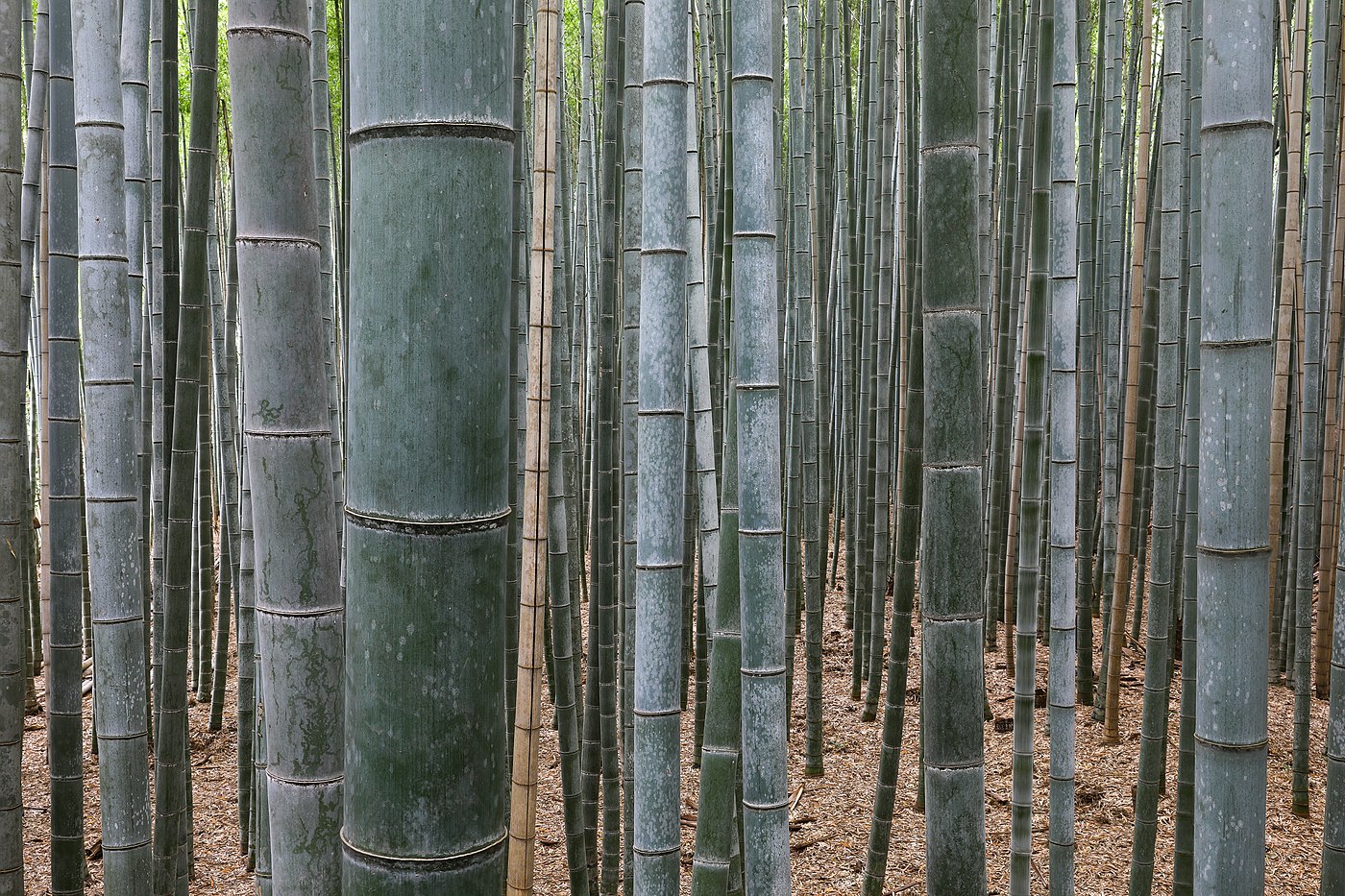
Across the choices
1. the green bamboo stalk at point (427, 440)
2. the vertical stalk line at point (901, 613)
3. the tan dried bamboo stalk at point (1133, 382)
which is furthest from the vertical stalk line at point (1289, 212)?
the green bamboo stalk at point (427, 440)

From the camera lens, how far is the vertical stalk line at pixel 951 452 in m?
0.91

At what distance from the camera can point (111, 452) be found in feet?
4.30

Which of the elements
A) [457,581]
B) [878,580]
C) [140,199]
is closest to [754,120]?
[457,581]

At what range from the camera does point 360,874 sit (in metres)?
0.60

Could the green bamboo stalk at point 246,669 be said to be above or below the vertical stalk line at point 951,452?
below

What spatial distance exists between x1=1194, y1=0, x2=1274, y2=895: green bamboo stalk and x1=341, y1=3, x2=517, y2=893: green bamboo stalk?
21.7 inches

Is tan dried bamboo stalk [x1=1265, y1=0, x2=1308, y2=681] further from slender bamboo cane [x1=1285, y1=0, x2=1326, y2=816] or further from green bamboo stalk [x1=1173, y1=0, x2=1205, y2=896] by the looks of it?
green bamboo stalk [x1=1173, y1=0, x2=1205, y2=896]

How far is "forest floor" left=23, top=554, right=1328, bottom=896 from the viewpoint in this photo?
273 cm

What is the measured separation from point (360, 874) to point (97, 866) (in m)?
2.90

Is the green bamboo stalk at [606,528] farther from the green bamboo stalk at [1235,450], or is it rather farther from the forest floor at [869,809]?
the green bamboo stalk at [1235,450]

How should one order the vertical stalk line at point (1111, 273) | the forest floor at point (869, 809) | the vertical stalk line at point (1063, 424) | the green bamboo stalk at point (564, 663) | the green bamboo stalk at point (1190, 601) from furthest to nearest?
the vertical stalk line at point (1111, 273) < the forest floor at point (869, 809) < the green bamboo stalk at point (564, 663) < the green bamboo stalk at point (1190, 601) < the vertical stalk line at point (1063, 424)

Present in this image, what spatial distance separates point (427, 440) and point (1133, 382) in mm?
2580

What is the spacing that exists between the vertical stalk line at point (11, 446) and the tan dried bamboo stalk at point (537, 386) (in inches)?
34.4

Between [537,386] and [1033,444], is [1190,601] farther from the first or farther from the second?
[537,386]
